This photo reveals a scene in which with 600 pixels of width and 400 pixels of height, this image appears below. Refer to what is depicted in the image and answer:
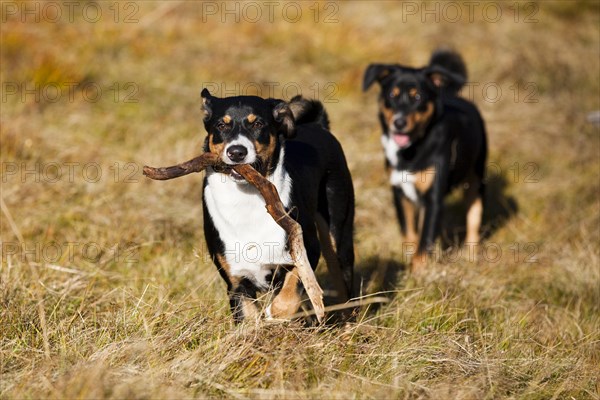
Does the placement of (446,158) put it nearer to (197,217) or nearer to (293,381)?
(197,217)

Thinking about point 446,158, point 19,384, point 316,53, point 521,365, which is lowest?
point 521,365

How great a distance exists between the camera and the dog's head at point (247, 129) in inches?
167

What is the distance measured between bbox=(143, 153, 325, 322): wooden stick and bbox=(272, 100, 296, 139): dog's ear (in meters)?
0.57

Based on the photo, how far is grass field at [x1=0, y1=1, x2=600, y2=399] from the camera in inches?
151

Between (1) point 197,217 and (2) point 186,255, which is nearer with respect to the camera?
(2) point 186,255

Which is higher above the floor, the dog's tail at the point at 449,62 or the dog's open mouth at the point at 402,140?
the dog's tail at the point at 449,62

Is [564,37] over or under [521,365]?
Answer: over

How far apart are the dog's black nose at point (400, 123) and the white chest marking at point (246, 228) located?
10.00 feet

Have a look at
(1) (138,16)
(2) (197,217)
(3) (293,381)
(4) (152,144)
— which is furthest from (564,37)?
(3) (293,381)

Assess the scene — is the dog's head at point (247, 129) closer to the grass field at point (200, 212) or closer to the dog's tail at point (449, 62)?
the grass field at point (200, 212)

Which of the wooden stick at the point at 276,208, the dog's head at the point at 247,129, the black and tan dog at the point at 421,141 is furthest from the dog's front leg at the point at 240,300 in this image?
the black and tan dog at the point at 421,141

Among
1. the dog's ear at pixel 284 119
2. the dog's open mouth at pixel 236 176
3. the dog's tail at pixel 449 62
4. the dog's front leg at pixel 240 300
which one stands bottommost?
the dog's front leg at pixel 240 300

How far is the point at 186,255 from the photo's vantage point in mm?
5996

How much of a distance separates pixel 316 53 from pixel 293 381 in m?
8.62
